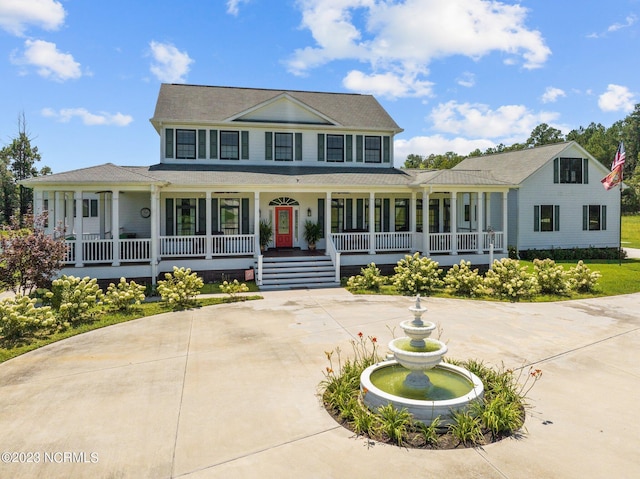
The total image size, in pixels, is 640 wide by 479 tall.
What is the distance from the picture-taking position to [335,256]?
1593 centimetres

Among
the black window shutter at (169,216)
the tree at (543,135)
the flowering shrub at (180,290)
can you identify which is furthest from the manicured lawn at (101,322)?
the tree at (543,135)

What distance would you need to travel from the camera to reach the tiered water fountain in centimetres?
506

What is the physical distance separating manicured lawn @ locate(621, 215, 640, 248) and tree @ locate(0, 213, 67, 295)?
35078 millimetres

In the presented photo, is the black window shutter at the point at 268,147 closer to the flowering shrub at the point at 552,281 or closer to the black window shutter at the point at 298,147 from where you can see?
A: the black window shutter at the point at 298,147

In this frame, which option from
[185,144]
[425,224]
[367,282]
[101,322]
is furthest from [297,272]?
[185,144]

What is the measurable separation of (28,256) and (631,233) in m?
48.0

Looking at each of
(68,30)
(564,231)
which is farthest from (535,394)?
(564,231)

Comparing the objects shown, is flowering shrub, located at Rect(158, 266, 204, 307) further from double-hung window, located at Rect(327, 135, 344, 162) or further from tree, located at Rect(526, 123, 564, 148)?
tree, located at Rect(526, 123, 564, 148)

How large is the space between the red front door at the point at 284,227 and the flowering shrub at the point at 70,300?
8.88 m

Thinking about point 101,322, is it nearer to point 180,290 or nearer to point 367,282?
point 180,290

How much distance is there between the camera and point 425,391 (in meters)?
5.63

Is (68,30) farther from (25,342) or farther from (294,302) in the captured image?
(294,302)

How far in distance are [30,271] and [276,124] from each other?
11700 mm

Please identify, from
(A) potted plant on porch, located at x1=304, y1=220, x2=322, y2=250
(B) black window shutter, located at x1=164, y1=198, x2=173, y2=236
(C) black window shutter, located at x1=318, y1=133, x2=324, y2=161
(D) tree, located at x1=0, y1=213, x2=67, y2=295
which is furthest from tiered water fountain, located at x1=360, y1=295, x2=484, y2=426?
(C) black window shutter, located at x1=318, y1=133, x2=324, y2=161
